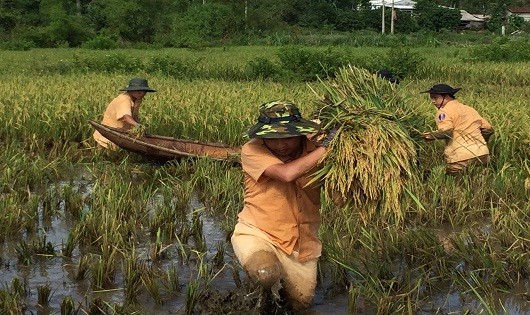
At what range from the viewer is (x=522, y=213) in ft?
18.0

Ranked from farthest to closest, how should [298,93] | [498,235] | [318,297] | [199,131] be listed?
[298,93] < [199,131] < [498,235] < [318,297]

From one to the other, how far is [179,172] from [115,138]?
70cm

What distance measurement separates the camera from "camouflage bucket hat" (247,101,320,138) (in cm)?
367

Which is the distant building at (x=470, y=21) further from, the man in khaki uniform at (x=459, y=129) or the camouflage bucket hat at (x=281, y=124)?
the camouflage bucket hat at (x=281, y=124)

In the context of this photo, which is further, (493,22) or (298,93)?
(493,22)

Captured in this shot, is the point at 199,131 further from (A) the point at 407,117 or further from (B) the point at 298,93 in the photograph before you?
(A) the point at 407,117

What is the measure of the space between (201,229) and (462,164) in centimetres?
285

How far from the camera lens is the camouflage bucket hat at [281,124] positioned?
3670 mm

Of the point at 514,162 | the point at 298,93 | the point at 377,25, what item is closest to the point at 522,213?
the point at 514,162

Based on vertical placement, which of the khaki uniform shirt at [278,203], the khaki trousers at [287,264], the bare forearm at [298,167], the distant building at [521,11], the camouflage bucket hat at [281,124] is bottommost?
the distant building at [521,11]

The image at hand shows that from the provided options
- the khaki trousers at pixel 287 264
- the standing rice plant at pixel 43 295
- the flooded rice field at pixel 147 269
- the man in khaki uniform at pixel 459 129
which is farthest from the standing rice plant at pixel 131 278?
the man in khaki uniform at pixel 459 129

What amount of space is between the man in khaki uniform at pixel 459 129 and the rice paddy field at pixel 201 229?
15cm

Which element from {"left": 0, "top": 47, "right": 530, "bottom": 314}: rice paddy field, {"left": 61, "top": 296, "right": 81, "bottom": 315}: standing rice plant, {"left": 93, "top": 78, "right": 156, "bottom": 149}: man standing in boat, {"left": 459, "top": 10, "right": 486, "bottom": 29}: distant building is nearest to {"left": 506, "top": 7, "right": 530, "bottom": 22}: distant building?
{"left": 459, "top": 10, "right": 486, "bottom": 29}: distant building

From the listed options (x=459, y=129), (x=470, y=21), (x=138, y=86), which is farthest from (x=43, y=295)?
(x=470, y=21)
